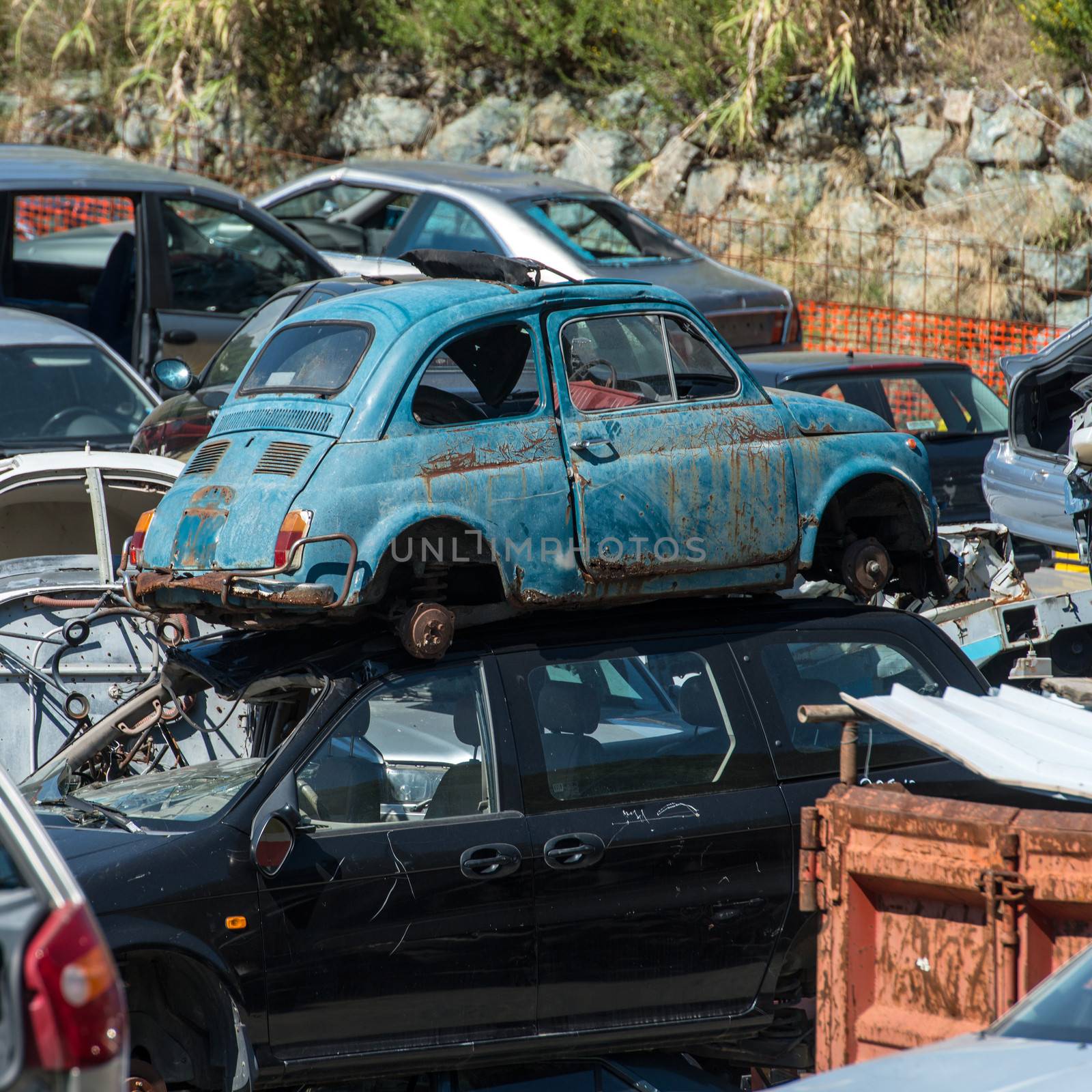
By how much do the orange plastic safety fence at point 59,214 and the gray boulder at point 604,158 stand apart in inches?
252

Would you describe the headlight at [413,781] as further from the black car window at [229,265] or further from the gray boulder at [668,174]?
the gray boulder at [668,174]

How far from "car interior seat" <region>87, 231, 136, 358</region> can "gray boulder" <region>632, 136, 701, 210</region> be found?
1056 centimetres

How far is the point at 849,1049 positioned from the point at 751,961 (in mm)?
996

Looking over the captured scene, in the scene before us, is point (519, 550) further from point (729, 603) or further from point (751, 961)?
point (751, 961)

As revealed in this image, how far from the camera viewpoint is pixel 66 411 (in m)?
10.1

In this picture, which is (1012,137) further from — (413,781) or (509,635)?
(413,781)

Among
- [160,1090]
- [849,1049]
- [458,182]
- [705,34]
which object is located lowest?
[160,1090]

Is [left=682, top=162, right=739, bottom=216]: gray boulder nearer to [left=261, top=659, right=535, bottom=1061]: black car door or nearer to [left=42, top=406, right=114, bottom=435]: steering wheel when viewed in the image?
[left=42, top=406, right=114, bottom=435]: steering wheel

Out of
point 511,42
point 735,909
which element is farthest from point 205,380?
point 511,42

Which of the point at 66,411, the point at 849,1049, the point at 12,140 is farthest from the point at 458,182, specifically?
the point at 12,140

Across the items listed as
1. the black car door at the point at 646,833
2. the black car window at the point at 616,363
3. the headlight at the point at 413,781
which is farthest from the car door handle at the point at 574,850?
the black car window at the point at 616,363

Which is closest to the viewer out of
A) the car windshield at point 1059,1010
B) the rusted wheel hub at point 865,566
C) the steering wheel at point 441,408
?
the car windshield at point 1059,1010

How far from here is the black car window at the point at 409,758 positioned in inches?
207

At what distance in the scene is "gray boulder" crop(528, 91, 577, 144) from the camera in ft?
75.5
